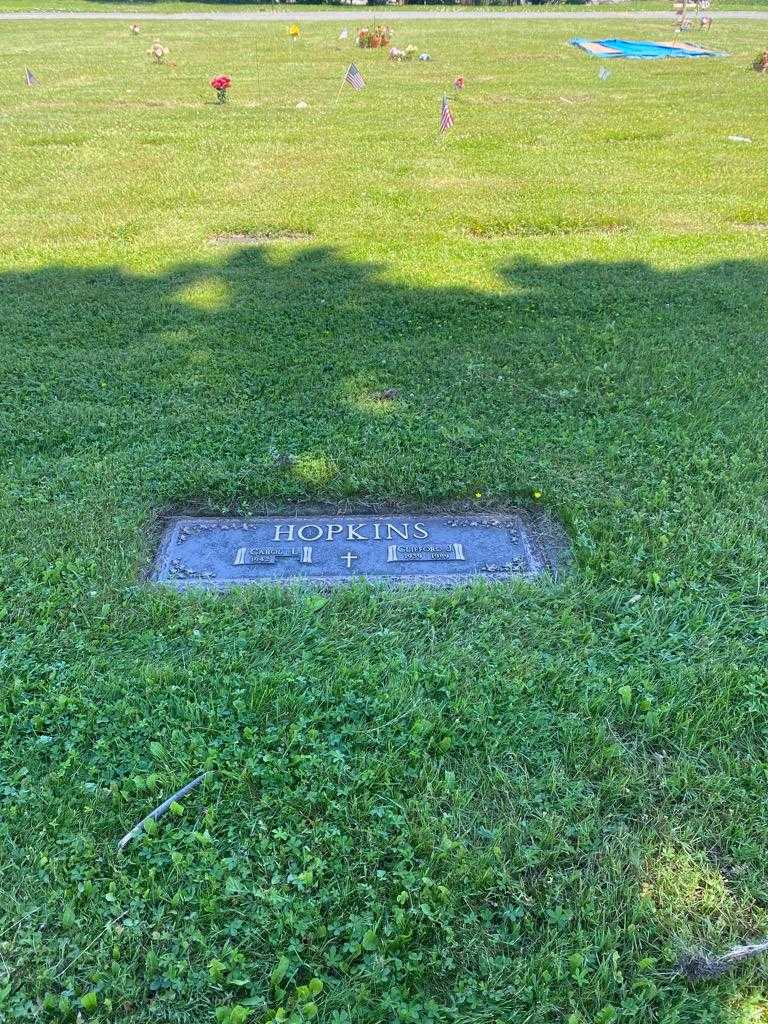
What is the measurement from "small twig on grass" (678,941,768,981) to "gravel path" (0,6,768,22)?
2658 centimetres

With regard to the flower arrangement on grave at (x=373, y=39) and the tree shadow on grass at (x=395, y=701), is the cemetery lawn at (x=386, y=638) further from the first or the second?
the flower arrangement on grave at (x=373, y=39)

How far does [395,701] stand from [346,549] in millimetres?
822

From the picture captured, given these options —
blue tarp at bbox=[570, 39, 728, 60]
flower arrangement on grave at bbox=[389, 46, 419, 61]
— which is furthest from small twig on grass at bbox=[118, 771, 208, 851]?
blue tarp at bbox=[570, 39, 728, 60]

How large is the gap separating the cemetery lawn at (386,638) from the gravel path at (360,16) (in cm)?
2114

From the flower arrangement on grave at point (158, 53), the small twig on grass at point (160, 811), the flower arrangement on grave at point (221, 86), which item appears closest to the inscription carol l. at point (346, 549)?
the small twig on grass at point (160, 811)

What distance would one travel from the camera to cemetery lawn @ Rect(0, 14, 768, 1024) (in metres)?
1.78

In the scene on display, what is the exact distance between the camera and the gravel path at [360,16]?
23.1 m

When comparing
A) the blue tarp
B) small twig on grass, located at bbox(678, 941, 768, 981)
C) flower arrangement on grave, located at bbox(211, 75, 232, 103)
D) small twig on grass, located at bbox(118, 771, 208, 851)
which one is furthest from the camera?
the blue tarp

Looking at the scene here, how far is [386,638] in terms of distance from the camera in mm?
2562

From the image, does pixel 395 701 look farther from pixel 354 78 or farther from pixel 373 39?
pixel 373 39

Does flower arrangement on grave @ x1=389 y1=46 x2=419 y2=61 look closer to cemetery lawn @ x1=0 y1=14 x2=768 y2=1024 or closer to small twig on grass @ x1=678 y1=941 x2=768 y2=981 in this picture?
cemetery lawn @ x1=0 y1=14 x2=768 y2=1024

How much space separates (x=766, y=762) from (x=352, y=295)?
13.3 ft

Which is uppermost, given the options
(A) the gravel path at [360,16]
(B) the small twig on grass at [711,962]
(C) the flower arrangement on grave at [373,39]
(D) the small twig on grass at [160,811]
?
(A) the gravel path at [360,16]

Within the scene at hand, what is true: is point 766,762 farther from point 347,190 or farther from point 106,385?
point 347,190
